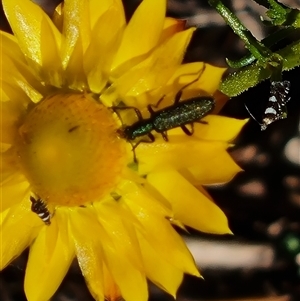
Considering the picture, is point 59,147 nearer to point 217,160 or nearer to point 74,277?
point 217,160

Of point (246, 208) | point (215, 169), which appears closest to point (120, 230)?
point (215, 169)

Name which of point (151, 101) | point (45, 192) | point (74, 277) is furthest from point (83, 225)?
point (74, 277)

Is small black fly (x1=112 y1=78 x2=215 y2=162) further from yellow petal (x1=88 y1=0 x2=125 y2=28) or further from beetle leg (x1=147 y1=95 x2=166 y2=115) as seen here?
yellow petal (x1=88 y1=0 x2=125 y2=28)

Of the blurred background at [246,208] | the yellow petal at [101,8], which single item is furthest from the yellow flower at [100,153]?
the blurred background at [246,208]

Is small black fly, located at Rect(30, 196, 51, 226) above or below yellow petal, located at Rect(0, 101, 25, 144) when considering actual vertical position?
below

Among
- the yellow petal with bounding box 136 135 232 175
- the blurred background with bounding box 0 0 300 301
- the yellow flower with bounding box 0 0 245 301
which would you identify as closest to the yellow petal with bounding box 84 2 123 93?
the yellow flower with bounding box 0 0 245 301

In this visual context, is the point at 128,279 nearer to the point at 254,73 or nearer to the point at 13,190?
the point at 13,190

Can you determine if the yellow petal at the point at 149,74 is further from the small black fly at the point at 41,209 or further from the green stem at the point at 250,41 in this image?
the small black fly at the point at 41,209
